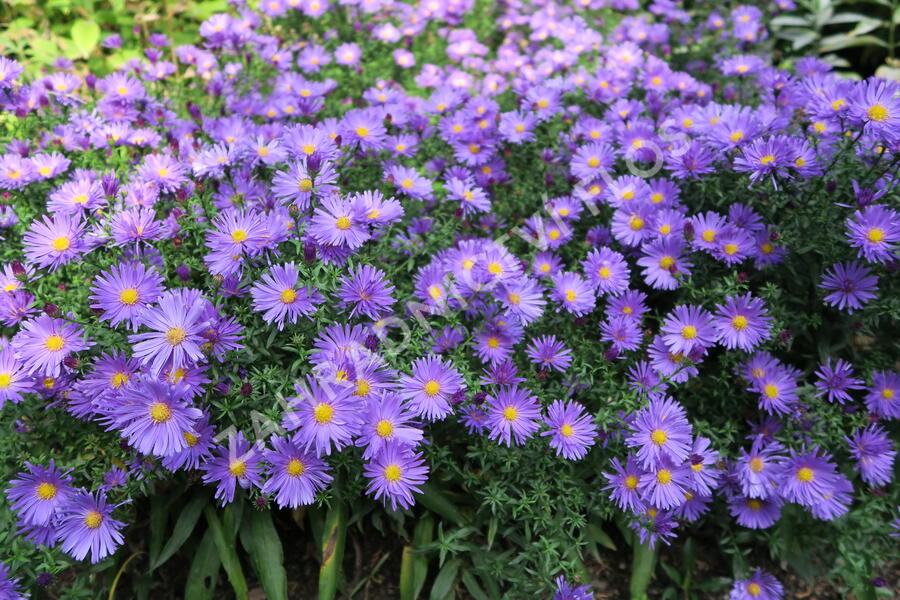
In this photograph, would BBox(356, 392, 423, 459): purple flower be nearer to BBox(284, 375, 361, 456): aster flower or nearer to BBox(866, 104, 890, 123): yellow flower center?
Result: BBox(284, 375, 361, 456): aster flower

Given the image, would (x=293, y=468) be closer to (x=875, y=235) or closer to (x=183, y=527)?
(x=183, y=527)

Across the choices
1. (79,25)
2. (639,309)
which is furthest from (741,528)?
(79,25)

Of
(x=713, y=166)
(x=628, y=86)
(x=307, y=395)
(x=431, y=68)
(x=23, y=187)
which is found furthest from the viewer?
(x=431, y=68)

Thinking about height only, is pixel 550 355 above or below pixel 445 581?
above

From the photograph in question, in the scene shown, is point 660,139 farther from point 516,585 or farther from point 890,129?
point 516,585

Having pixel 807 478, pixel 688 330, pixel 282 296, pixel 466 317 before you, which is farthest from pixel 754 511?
pixel 282 296

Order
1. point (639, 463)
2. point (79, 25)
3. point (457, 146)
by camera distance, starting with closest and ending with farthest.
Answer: point (639, 463) → point (457, 146) → point (79, 25)
